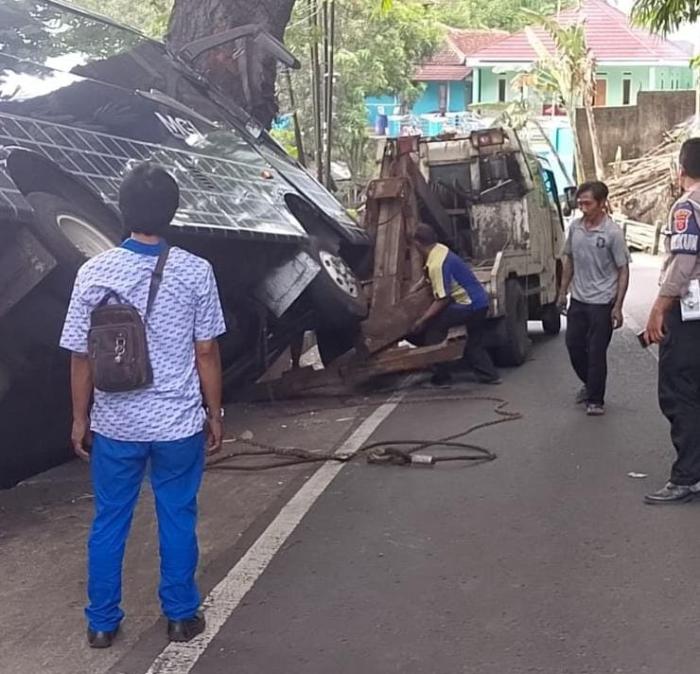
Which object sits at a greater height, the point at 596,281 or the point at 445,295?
the point at 596,281

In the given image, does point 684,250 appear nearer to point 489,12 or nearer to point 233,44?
point 233,44

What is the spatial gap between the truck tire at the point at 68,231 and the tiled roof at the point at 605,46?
1420 inches

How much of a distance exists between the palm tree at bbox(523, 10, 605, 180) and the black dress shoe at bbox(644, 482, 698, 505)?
89.5 ft

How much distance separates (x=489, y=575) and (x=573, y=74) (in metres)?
31.4

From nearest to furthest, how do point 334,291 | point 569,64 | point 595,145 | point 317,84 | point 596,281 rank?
point 596,281
point 334,291
point 317,84
point 595,145
point 569,64

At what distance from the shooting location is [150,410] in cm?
411

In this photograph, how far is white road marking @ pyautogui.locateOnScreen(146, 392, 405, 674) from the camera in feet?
13.4

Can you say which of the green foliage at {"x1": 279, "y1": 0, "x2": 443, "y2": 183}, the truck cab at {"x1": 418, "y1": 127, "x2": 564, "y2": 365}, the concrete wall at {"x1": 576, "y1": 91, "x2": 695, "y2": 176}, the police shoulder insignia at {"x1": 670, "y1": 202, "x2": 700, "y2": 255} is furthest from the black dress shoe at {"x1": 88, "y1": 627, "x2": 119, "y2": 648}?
the concrete wall at {"x1": 576, "y1": 91, "x2": 695, "y2": 176}

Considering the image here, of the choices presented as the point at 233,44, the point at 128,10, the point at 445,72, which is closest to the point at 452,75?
the point at 445,72

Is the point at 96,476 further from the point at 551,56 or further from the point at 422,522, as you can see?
the point at 551,56

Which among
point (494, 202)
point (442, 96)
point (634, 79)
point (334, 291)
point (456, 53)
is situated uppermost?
point (456, 53)

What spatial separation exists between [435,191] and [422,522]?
6859mm

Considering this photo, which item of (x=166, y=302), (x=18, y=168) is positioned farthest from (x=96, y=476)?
(x=18, y=168)

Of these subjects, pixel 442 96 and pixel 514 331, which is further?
pixel 442 96
